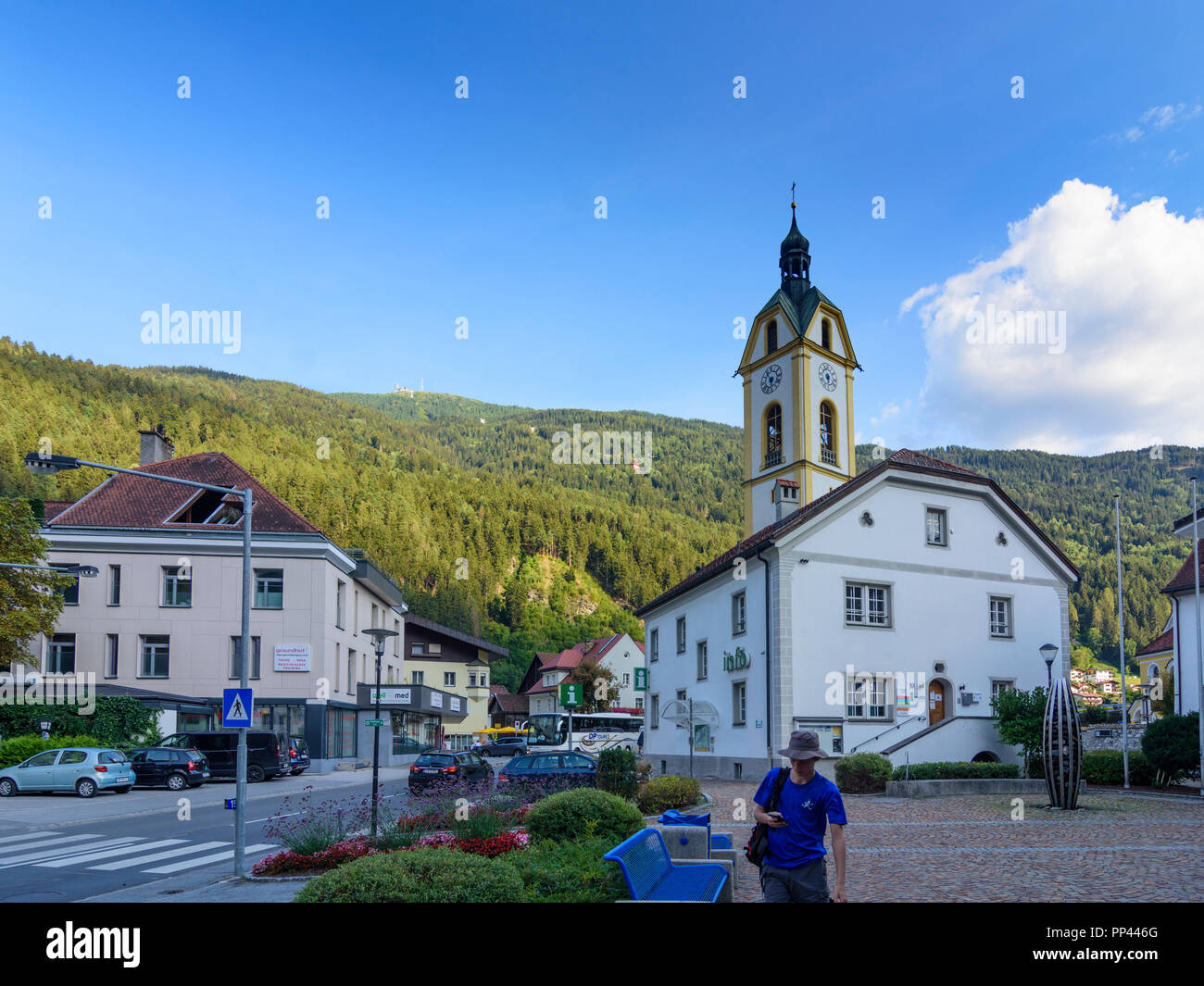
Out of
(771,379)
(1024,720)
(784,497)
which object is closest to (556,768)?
(1024,720)

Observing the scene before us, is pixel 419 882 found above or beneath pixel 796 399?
beneath

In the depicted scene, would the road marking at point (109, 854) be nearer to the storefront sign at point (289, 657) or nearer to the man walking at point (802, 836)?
the man walking at point (802, 836)

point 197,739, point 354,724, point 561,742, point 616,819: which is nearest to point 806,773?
point 616,819

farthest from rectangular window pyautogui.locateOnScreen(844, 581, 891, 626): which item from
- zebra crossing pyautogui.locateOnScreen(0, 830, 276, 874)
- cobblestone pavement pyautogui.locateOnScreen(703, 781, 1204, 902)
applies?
zebra crossing pyautogui.locateOnScreen(0, 830, 276, 874)

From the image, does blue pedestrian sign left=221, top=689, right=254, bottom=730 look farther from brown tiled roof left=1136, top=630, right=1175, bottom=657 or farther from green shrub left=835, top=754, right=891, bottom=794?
brown tiled roof left=1136, top=630, right=1175, bottom=657

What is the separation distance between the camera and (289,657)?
4450 centimetres

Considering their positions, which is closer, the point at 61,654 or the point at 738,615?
the point at 738,615

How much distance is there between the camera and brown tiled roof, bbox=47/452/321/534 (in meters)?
45.7

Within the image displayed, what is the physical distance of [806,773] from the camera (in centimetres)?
680

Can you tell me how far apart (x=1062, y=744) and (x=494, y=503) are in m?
136

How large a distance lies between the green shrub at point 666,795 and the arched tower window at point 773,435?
A: 2760 cm

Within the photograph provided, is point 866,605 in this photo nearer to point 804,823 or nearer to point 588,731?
point 804,823

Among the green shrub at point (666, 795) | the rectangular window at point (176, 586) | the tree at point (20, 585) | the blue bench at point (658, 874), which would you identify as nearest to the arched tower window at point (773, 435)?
the green shrub at point (666, 795)
